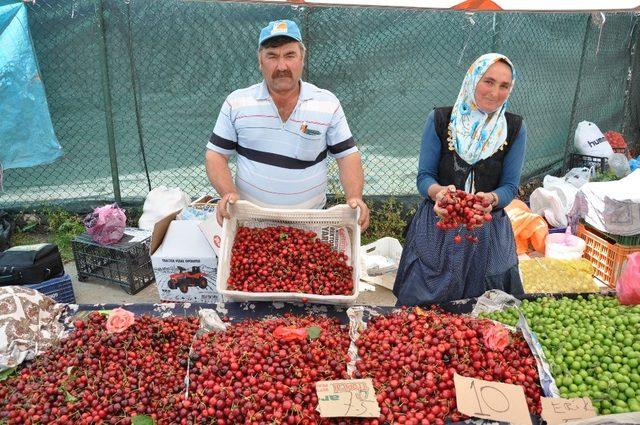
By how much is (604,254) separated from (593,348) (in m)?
3.06

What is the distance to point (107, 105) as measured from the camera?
5555 mm

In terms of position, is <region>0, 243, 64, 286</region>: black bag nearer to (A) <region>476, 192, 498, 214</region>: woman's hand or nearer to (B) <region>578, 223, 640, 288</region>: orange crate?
(A) <region>476, 192, 498, 214</region>: woman's hand

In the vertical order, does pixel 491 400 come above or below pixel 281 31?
below

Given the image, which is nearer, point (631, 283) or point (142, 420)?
point (142, 420)

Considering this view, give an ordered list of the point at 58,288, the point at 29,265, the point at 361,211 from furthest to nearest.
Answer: the point at 58,288 → the point at 29,265 → the point at 361,211

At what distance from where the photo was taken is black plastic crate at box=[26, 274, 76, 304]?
4.07 metres

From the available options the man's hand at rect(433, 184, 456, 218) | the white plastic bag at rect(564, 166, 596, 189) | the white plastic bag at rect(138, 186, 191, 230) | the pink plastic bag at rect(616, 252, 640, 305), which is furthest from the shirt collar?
the white plastic bag at rect(564, 166, 596, 189)

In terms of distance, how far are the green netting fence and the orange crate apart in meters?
2.18

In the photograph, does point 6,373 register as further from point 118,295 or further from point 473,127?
point 473,127

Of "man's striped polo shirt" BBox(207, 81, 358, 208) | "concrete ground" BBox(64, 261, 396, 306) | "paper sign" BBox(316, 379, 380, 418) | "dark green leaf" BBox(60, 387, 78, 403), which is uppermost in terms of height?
"man's striped polo shirt" BBox(207, 81, 358, 208)

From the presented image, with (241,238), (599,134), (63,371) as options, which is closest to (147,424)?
(63,371)

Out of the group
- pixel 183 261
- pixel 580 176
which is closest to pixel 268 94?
pixel 183 261

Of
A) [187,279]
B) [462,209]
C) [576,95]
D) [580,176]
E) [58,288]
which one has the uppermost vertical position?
[576,95]

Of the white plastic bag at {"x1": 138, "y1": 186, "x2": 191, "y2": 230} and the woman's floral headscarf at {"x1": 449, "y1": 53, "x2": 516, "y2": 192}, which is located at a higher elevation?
the woman's floral headscarf at {"x1": 449, "y1": 53, "x2": 516, "y2": 192}
